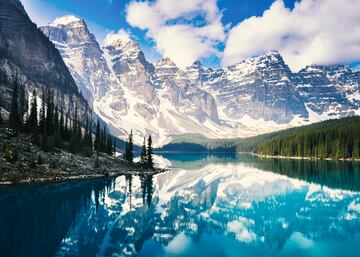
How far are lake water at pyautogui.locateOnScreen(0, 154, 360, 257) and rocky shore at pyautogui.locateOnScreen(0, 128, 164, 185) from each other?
4.40 meters

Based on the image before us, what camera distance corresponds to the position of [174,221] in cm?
4397

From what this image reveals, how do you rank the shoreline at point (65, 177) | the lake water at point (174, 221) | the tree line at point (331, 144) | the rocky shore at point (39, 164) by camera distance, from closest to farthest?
the lake water at point (174, 221)
the shoreline at point (65, 177)
the rocky shore at point (39, 164)
the tree line at point (331, 144)

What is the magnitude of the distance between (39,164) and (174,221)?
42462 mm

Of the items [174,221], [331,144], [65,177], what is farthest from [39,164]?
[331,144]

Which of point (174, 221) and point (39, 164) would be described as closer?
point (174, 221)

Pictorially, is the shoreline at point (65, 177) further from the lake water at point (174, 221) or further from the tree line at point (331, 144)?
the tree line at point (331, 144)

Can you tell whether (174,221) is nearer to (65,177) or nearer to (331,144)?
(65,177)

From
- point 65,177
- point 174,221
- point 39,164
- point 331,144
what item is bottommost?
point 174,221

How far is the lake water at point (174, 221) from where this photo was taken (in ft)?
104

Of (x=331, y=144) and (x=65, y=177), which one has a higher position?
(x=331, y=144)

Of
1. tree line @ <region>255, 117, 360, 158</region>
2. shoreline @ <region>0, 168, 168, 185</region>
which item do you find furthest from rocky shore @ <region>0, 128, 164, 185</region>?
tree line @ <region>255, 117, 360, 158</region>

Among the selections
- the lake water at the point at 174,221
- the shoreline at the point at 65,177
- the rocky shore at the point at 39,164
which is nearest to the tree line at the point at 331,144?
the shoreline at the point at 65,177

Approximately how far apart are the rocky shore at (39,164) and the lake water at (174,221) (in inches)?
173

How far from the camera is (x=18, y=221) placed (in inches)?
1537
